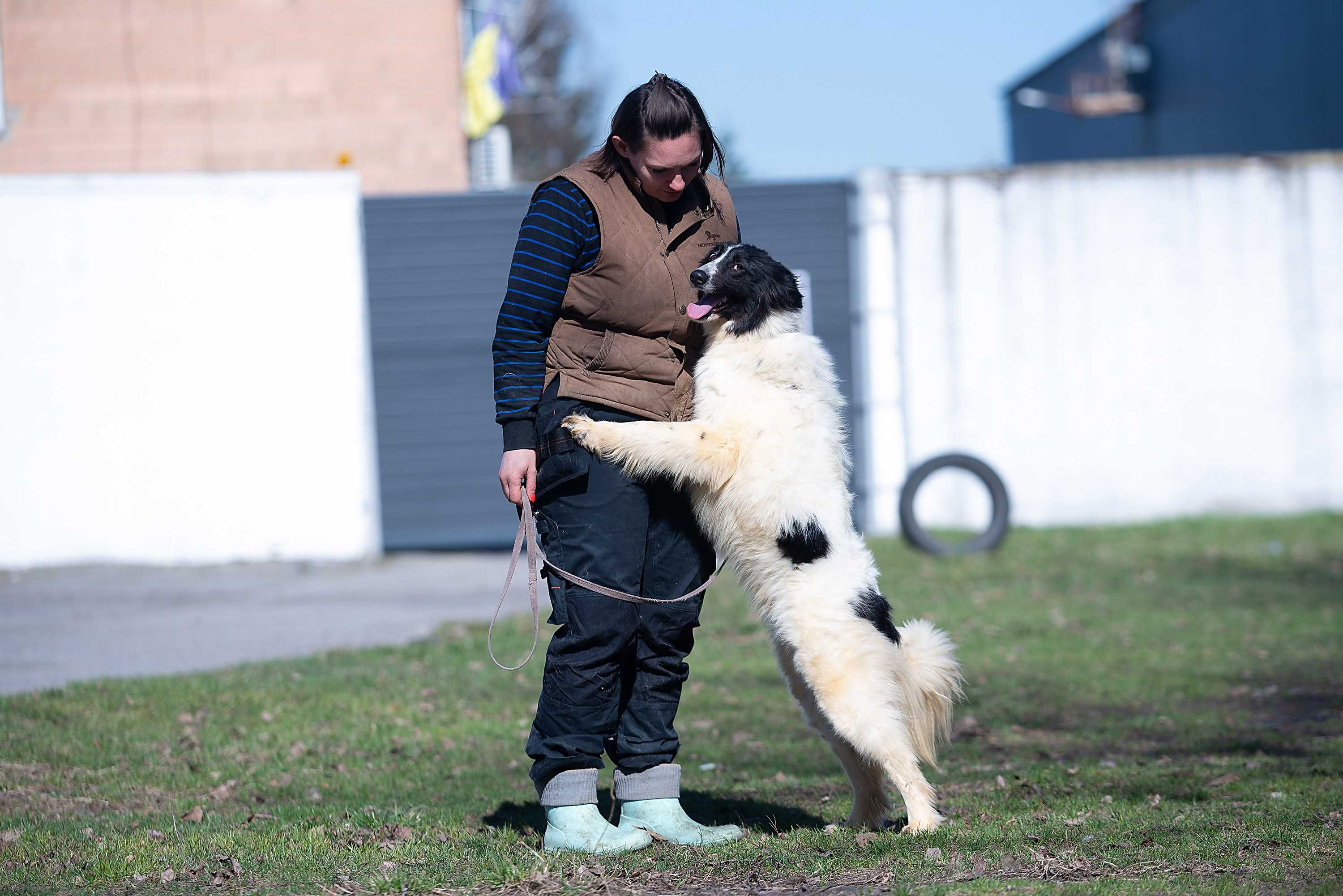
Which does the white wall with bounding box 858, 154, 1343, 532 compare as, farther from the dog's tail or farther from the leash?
the leash

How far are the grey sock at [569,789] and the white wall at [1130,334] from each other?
9.94 m

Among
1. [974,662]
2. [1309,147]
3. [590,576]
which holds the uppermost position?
[1309,147]

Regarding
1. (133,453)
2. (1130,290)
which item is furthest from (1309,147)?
(133,453)

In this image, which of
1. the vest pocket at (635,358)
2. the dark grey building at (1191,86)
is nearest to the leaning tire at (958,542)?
the vest pocket at (635,358)

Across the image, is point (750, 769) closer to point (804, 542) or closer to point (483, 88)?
point (804, 542)

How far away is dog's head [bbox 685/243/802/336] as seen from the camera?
4.16m

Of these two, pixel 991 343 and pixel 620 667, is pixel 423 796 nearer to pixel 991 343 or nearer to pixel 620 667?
pixel 620 667

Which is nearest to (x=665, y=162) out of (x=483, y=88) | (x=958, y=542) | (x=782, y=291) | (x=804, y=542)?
(x=782, y=291)

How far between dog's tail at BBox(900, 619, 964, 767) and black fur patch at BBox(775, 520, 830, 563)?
467 mm

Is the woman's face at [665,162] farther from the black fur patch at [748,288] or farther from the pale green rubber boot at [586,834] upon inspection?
the pale green rubber boot at [586,834]

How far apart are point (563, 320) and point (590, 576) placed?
82 cm

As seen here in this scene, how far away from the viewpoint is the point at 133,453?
477 inches

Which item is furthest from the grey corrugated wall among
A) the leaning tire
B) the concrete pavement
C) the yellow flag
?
the yellow flag

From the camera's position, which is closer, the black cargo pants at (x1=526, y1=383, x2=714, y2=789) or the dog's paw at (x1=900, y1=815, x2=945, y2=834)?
the black cargo pants at (x1=526, y1=383, x2=714, y2=789)
